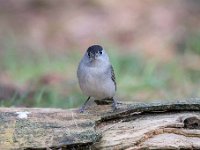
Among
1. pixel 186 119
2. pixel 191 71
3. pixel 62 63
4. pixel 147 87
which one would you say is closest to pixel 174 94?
pixel 147 87

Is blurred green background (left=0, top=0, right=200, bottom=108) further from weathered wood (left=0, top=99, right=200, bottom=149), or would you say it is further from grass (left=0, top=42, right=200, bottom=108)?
weathered wood (left=0, top=99, right=200, bottom=149)

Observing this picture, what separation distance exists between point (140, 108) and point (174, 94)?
2471 mm

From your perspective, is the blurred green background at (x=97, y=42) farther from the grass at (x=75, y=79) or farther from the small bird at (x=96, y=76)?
the small bird at (x=96, y=76)

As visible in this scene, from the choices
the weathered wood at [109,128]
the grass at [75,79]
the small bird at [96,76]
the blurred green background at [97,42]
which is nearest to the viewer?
the weathered wood at [109,128]

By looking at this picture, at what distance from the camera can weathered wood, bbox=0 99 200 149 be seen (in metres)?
4.05

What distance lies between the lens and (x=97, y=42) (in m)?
9.14

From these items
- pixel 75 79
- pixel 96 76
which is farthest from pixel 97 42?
pixel 96 76

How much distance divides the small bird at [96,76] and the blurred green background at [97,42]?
1.03 meters

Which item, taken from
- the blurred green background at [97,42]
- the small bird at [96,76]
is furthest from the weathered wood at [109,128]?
the blurred green background at [97,42]

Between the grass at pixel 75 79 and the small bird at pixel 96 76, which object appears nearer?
the small bird at pixel 96 76

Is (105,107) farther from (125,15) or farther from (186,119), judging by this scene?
(125,15)

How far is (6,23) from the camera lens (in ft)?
34.5

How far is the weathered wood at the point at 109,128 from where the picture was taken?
405 centimetres

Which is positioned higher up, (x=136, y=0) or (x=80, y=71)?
(x=136, y=0)
